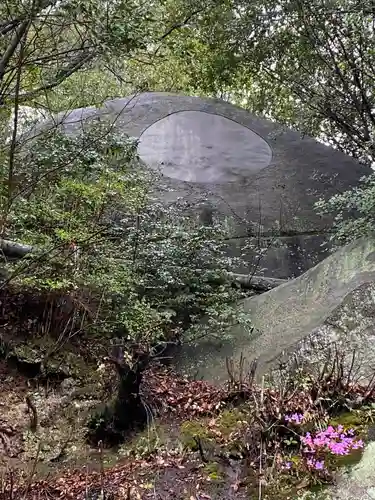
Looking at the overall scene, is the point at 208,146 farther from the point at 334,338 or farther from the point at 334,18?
the point at 334,338

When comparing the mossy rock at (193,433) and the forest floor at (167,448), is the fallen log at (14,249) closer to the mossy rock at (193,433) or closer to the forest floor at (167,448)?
the forest floor at (167,448)

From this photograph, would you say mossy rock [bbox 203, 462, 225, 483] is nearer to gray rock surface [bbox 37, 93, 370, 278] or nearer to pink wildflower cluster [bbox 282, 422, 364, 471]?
pink wildflower cluster [bbox 282, 422, 364, 471]

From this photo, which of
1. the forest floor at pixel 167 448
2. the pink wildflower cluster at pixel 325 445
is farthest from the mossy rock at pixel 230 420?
the pink wildflower cluster at pixel 325 445

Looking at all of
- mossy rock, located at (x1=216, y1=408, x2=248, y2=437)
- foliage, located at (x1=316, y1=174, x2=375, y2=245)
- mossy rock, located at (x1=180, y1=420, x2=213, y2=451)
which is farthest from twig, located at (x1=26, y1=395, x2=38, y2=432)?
foliage, located at (x1=316, y1=174, x2=375, y2=245)

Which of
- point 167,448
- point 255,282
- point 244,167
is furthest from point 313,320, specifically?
point 244,167

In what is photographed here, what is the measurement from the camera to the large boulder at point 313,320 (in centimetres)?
444

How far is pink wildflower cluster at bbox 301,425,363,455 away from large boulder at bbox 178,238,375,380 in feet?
3.76

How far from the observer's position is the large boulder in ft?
14.6

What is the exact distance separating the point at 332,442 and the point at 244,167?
6258mm

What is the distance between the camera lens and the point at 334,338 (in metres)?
4.44

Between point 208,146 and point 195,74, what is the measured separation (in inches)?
143

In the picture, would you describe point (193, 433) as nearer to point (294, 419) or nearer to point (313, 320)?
point (294, 419)

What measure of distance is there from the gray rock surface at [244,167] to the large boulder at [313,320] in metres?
1.91

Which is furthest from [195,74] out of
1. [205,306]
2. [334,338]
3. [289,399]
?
[289,399]
